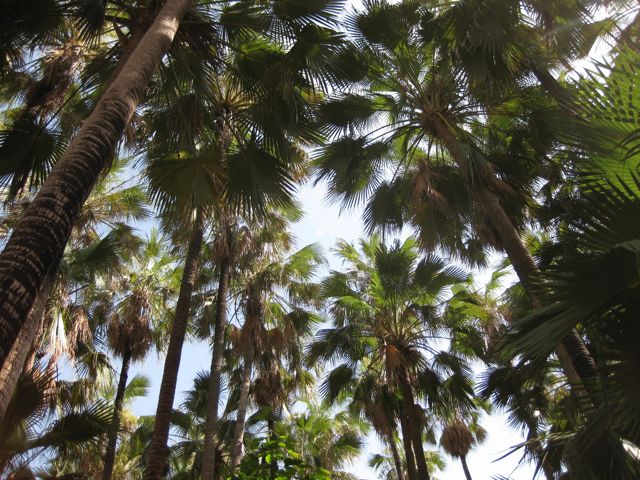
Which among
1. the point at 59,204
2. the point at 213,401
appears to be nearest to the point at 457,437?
the point at 213,401

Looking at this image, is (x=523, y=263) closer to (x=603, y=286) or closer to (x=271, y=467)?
(x=603, y=286)

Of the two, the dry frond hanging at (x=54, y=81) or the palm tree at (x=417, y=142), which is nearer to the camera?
the dry frond hanging at (x=54, y=81)

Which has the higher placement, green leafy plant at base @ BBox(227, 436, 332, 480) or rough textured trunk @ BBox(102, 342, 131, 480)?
rough textured trunk @ BBox(102, 342, 131, 480)

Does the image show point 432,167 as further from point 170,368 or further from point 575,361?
point 170,368

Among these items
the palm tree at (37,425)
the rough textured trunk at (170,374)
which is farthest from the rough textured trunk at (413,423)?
the palm tree at (37,425)

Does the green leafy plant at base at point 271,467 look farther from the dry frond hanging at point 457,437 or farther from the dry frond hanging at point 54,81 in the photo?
the dry frond hanging at point 457,437

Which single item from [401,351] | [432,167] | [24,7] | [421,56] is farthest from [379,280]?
[24,7]

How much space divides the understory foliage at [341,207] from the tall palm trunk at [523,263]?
3cm

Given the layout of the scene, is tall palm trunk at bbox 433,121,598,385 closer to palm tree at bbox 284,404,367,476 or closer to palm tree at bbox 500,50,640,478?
palm tree at bbox 500,50,640,478

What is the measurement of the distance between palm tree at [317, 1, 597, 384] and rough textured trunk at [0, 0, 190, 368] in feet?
16.2

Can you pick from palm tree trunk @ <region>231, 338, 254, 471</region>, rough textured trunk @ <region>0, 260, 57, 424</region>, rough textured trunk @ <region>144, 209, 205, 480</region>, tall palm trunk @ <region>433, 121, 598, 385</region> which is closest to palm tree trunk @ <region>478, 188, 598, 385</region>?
tall palm trunk @ <region>433, 121, 598, 385</region>

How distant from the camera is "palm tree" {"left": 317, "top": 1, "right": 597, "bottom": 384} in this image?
315 inches

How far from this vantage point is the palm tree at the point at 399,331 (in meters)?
10.2

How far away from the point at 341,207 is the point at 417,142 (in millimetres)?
1983
